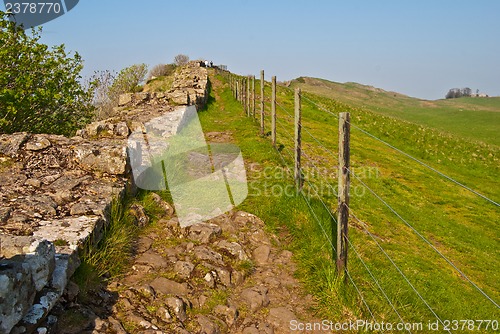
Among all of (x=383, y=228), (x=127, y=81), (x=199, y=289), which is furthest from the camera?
(x=127, y=81)

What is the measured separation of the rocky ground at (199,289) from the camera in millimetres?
4500

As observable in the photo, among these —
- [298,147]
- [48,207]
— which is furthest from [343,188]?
[48,207]

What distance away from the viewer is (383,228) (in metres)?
8.91

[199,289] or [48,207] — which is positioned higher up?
[48,207]

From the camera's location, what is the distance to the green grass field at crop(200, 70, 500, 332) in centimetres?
571

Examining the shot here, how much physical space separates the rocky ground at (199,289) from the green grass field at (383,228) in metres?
0.47

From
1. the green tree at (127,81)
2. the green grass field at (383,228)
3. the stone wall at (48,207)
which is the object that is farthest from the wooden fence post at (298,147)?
the green tree at (127,81)

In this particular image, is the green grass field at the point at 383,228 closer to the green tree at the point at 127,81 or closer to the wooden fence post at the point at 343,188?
the wooden fence post at the point at 343,188

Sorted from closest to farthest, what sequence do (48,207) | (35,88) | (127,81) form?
(48,207)
(35,88)
(127,81)

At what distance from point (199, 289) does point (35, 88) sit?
1323 centimetres

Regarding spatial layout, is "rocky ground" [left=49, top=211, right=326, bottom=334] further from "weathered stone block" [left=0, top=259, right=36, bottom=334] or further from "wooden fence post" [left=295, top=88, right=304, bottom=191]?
"wooden fence post" [left=295, top=88, right=304, bottom=191]

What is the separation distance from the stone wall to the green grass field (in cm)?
324

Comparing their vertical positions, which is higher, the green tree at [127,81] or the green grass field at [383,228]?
the green tree at [127,81]

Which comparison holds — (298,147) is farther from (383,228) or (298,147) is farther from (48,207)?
(48,207)
